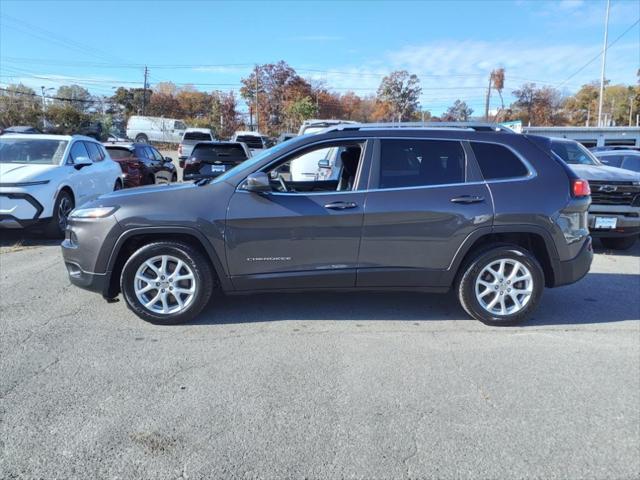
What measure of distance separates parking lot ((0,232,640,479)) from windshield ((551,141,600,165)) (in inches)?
214

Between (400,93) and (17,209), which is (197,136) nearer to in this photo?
(17,209)

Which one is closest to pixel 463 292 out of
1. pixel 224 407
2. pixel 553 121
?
pixel 224 407

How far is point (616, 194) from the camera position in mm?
8273

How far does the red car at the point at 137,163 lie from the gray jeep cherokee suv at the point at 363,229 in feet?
31.8

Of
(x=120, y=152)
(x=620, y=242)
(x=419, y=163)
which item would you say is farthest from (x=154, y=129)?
(x=419, y=163)

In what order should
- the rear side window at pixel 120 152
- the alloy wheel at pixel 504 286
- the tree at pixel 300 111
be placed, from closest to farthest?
the alloy wheel at pixel 504 286 < the rear side window at pixel 120 152 < the tree at pixel 300 111

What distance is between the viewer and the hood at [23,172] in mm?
7758

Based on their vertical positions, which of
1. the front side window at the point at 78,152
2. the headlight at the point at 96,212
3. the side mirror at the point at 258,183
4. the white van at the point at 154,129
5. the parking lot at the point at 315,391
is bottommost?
the parking lot at the point at 315,391

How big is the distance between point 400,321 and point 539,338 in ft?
4.12

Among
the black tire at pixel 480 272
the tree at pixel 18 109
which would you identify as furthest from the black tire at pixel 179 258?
the tree at pixel 18 109

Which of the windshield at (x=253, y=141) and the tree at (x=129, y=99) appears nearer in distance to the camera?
the windshield at (x=253, y=141)

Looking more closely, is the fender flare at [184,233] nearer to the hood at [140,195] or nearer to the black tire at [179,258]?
the black tire at [179,258]

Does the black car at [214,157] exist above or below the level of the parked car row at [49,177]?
above

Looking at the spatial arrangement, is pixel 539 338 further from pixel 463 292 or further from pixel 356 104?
pixel 356 104
